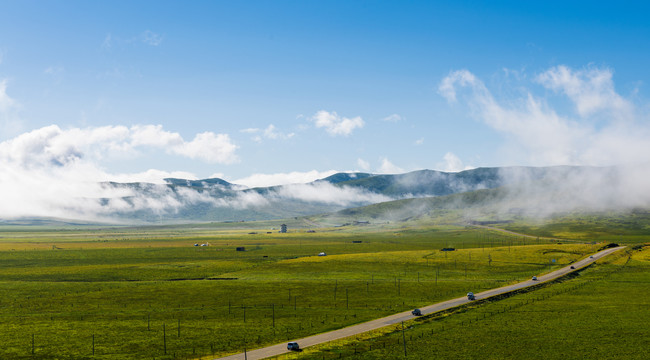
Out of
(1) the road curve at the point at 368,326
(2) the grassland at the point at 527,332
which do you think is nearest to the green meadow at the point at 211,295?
(1) the road curve at the point at 368,326

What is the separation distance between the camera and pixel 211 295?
111125 millimetres

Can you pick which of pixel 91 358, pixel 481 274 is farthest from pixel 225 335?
pixel 481 274

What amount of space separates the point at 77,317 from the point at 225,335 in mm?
32714

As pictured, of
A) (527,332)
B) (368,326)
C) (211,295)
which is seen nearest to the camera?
(527,332)

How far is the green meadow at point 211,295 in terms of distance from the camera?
240ft

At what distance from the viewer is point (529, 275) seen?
141 metres

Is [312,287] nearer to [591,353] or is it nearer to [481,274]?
[481,274]

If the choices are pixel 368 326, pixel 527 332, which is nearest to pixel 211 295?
pixel 368 326

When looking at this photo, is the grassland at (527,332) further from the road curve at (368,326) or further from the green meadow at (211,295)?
the green meadow at (211,295)

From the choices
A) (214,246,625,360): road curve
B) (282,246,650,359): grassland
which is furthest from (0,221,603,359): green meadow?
(282,246,650,359): grassland

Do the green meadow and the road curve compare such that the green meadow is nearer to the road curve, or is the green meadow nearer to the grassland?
the road curve

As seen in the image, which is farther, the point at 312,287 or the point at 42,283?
the point at 42,283

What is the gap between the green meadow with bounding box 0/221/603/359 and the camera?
7300 cm

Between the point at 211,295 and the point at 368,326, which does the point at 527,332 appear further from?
the point at 211,295
